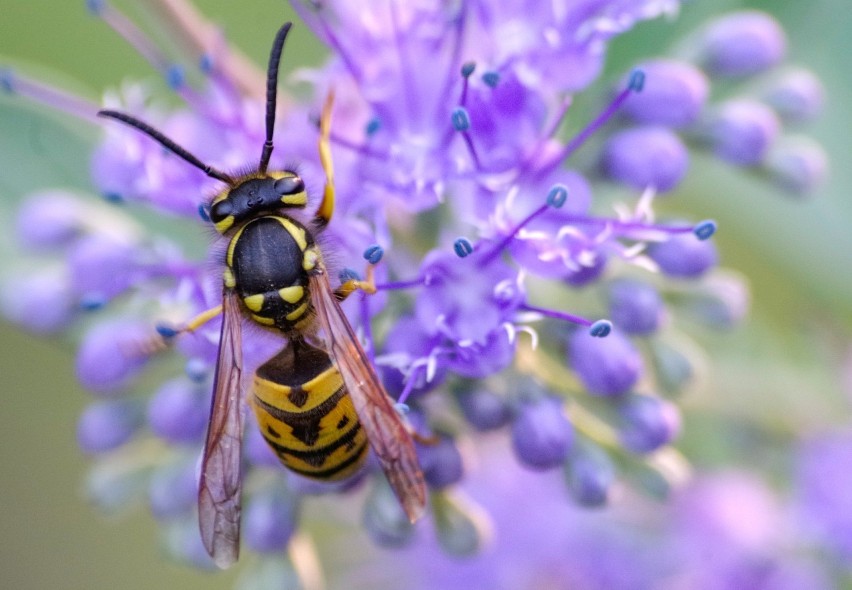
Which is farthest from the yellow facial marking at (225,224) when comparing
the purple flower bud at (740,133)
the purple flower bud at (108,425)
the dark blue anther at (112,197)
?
the purple flower bud at (740,133)

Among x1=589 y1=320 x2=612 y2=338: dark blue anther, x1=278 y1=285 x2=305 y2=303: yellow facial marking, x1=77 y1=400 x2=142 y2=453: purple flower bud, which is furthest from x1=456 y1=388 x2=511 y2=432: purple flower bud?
x1=77 y1=400 x2=142 y2=453: purple flower bud

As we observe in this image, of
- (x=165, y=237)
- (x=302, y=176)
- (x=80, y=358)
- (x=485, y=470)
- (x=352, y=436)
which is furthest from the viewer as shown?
(x=485, y=470)

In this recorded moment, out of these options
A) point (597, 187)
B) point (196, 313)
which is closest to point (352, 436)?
point (196, 313)

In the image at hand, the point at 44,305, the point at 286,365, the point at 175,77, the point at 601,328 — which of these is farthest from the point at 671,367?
the point at 44,305

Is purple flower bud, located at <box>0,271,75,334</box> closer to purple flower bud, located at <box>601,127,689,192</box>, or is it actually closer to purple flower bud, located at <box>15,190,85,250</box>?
purple flower bud, located at <box>15,190,85,250</box>

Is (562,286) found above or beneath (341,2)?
beneath

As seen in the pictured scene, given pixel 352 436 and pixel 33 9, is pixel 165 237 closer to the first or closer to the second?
pixel 352 436
